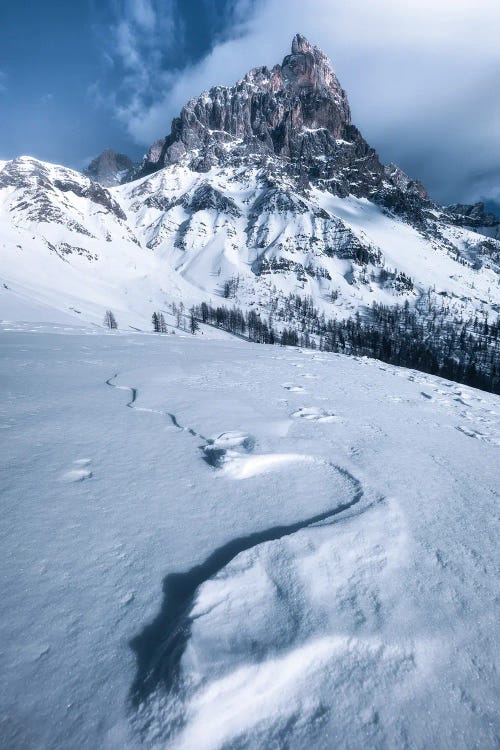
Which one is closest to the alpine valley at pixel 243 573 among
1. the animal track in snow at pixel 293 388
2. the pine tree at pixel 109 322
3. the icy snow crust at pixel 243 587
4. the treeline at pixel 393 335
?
A: the icy snow crust at pixel 243 587

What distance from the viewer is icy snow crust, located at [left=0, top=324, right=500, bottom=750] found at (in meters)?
1.94

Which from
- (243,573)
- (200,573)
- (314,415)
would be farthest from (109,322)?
(243,573)

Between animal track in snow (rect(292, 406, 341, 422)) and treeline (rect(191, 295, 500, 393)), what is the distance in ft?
296

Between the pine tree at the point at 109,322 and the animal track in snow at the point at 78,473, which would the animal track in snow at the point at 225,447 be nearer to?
the animal track in snow at the point at 78,473

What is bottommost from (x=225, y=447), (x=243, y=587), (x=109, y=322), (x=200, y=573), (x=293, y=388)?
(x=109, y=322)

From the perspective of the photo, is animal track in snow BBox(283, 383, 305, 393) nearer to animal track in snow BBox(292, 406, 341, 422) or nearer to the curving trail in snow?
animal track in snow BBox(292, 406, 341, 422)

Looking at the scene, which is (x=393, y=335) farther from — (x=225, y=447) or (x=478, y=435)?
(x=225, y=447)

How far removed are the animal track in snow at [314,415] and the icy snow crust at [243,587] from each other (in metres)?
0.77

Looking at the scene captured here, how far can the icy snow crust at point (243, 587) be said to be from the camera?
1.94 meters

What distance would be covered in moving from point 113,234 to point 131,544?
219174mm

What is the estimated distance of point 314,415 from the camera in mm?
7086

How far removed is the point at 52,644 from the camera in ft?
7.39

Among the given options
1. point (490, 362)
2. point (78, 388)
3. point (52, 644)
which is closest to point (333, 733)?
point (52, 644)

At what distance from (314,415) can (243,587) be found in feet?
15.5
